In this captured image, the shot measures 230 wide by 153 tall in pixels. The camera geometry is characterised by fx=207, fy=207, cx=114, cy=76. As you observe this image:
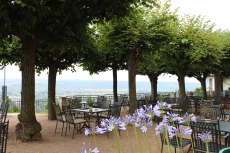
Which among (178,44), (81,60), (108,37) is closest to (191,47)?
(178,44)

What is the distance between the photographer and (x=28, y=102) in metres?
6.73

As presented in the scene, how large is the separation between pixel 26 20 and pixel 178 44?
26.8ft

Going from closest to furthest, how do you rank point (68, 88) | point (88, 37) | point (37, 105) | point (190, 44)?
point (88, 37) < point (190, 44) < point (37, 105) < point (68, 88)

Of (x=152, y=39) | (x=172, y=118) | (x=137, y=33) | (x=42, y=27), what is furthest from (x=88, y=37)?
(x=172, y=118)

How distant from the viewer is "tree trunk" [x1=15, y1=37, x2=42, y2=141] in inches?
257

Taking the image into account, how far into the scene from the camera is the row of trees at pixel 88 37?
6.08 m

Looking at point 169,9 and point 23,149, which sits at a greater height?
point 169,9

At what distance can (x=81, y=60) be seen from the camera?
11.2 m

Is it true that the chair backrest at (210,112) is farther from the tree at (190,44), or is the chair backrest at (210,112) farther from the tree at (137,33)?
the tree at (190,44)

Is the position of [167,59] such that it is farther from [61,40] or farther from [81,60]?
[61,40]

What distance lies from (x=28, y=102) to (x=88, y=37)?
326 centimetres

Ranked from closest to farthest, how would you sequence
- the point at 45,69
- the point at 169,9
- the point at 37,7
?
the point at 37,7 → the point at 169,9 → the point at 45,69

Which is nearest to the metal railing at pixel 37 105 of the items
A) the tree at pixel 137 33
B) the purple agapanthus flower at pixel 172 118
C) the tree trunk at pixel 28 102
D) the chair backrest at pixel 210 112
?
the tree at pixel 137 33

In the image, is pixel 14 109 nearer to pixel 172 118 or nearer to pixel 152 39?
pixel 152 39
